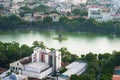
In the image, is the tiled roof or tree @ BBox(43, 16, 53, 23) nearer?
the tiled roof

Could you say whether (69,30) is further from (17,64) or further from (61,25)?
(17,64)

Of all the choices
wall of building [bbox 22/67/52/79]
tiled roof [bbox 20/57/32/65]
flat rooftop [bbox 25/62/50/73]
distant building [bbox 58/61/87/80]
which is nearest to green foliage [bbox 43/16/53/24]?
tiled roof [bbox 20/57/32/65]

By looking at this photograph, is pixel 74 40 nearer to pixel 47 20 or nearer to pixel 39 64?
pixel 47 20

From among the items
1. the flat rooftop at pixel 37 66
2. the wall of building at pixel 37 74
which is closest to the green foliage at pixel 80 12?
the flat rooftop at pixel 37 66

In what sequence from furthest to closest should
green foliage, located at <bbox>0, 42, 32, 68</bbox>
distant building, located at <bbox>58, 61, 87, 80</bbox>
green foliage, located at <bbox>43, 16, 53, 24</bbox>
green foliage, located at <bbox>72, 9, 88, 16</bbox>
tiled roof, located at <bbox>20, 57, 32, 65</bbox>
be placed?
green foliage, located at <bbox>72, 9, 88, 16</bbox> → green foliage, located at <bbox>43, 16, 53, 24</bbox> → green foliage, located at <bbox>0, 42, 32, 68</bbox> → tiled roof, located at <bbox>20, 57, 32, 65</bbox> → distant building, located at <bbox>58, 61, 87, 80</bbox>

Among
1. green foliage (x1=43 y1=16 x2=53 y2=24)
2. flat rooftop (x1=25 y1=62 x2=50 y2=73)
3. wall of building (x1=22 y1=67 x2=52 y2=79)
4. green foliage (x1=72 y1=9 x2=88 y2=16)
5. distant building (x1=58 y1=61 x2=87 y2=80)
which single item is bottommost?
wall of building (x1=22 y1=67 x2=52 y2=79)

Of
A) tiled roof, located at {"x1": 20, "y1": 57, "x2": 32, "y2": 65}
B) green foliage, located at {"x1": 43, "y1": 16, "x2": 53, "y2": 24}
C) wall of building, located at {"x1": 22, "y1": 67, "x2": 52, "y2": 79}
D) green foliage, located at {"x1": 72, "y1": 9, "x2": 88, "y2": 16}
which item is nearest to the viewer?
wall of building, located at {"x1": 22, "y1": 67, "x2": 52, "y2": 79}

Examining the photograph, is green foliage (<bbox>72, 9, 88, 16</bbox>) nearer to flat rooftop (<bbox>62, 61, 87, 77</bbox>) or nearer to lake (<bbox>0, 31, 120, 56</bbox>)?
lake (<bbox>0, 31, 120, 56</bbox>)

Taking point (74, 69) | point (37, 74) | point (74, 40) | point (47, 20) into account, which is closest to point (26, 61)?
point (37, 74)

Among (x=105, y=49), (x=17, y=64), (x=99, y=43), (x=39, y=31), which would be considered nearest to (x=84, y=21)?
(x=39, y=31)
